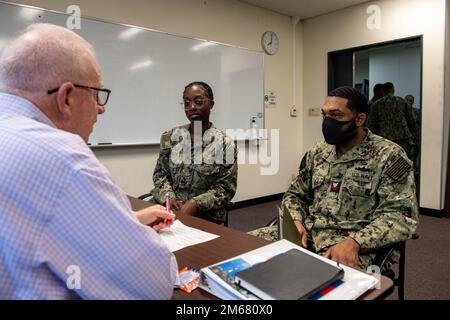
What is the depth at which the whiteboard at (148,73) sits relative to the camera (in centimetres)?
289

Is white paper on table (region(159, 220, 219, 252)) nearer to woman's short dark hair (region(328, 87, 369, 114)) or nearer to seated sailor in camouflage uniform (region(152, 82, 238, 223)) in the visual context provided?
seated sailor in camouflage uniform (region(152, 82, 238, 223))

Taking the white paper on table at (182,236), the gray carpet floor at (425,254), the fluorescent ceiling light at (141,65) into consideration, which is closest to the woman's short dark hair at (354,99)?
the gray carpet floor at (425,254)

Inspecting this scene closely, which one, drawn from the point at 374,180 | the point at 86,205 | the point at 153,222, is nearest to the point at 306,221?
the point at 374,180

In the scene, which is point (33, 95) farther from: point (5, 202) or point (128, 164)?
point (128, 164)

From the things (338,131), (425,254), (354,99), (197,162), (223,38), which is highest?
(223,38)

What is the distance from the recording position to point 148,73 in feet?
10.7

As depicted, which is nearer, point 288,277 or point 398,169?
point 288,277

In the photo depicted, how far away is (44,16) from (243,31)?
2.38 meters

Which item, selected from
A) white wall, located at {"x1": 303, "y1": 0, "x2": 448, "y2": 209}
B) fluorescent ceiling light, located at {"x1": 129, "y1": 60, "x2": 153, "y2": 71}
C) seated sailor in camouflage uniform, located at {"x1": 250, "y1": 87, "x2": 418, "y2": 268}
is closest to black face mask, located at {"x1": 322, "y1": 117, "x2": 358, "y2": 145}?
seated sailor in camouflage uniform, located at {"x1": 250, "y1": 87, "x2": 418, "y2": 268}

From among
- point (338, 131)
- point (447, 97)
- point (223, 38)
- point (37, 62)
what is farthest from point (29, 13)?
point (447, 97)

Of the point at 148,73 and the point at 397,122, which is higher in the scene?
the point at 148,73

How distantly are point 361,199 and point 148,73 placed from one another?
2.54 m

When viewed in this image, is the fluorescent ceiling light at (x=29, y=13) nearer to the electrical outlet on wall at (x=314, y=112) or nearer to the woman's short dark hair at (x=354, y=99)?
the woman's short dark hair at (x=354, y=99)

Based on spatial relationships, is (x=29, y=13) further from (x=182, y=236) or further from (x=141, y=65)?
(x=182, y=236)
